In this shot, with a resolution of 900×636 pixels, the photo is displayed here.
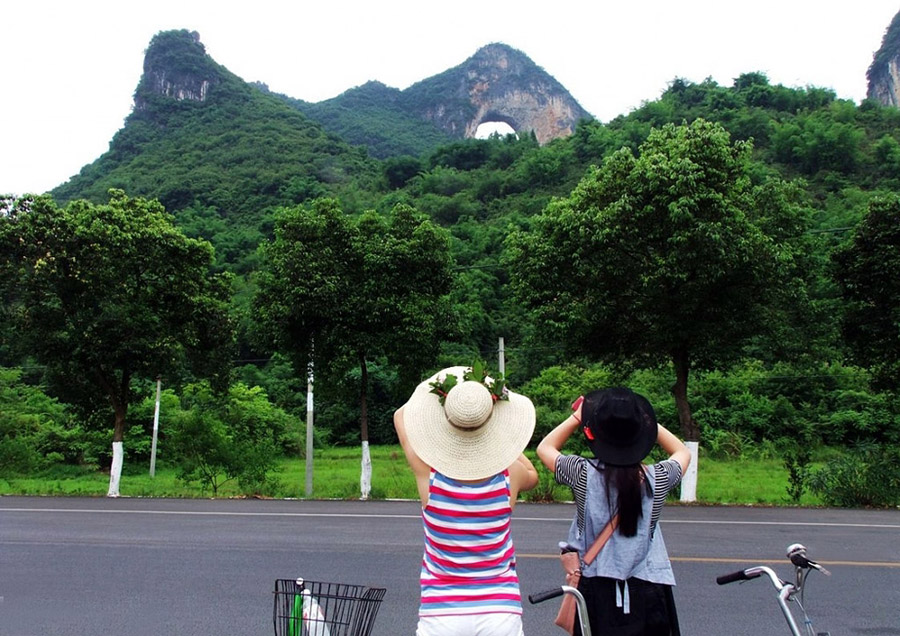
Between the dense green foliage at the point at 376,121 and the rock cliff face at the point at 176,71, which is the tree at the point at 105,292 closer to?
the rock cliff face at the point at 176,71

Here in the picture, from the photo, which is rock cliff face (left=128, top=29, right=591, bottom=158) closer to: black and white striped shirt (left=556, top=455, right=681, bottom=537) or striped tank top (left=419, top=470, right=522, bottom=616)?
black and white striped shirt (left=556, top=455, right=681, bottom=537)

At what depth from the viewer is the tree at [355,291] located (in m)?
18.2

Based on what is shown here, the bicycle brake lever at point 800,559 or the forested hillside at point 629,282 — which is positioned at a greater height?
the forested hillside at point 629,282

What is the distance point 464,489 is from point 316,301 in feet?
50.2

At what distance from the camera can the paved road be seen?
6930 millimetres

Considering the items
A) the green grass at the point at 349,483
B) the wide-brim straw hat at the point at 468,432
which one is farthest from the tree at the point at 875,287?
the wide-brim straw hat at the point at 468,432

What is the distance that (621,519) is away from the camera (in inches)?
134

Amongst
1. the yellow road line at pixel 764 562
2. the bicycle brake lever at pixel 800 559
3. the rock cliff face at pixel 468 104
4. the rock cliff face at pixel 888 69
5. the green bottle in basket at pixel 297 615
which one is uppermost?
the rock cliff face at pixel 468 104

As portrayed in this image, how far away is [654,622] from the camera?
11.0 ft

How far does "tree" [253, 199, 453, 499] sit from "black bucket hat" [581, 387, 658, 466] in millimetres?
14731

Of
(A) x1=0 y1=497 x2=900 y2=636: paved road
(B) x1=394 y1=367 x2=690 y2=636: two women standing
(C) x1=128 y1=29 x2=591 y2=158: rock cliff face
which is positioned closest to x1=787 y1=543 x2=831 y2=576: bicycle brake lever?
(B) x1=394 y1=367 x2=690 y2=636: two women standing

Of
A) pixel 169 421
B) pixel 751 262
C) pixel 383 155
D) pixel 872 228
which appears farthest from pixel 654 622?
pixel 383 155

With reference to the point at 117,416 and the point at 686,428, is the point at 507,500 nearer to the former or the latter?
the point at 686,428

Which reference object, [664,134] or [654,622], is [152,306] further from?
[654,622]
